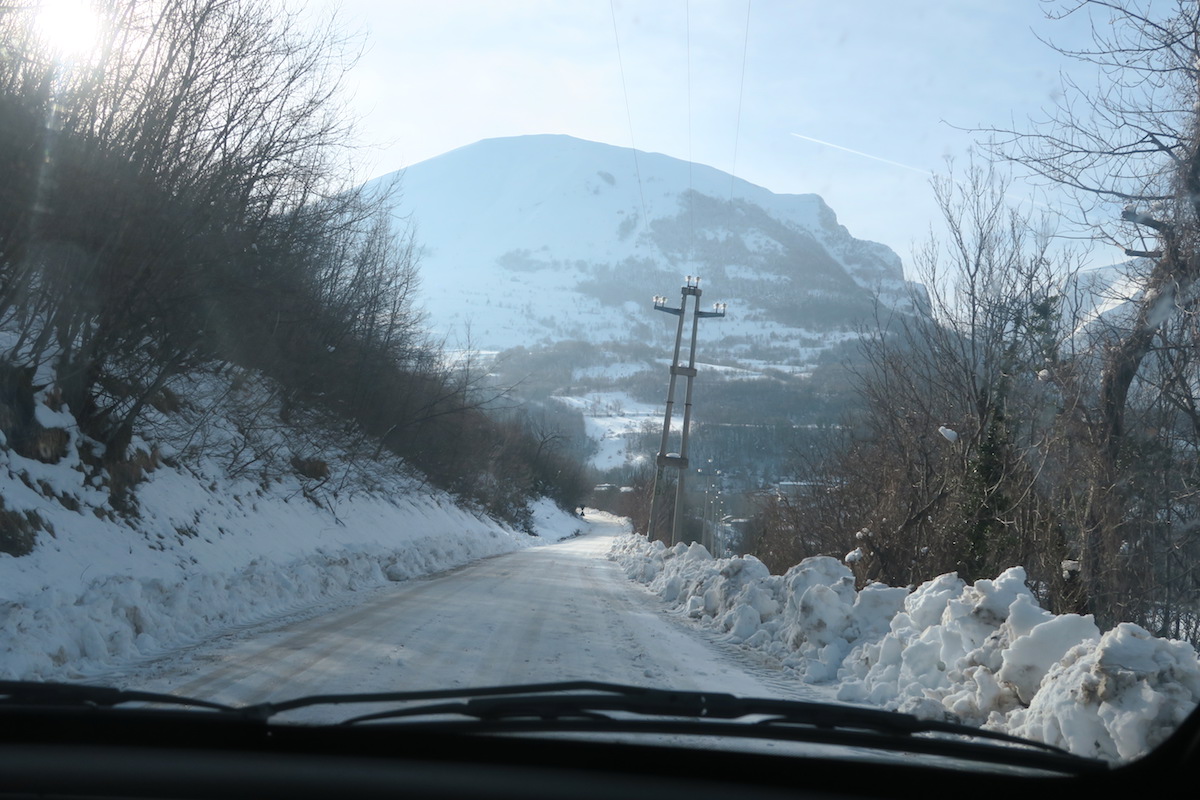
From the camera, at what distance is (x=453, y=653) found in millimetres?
7754

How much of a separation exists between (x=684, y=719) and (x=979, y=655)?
3646 mm

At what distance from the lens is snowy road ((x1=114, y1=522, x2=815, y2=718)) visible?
20.8 feet

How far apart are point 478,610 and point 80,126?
24.9 ft

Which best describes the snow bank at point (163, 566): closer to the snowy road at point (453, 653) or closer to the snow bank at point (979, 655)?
the snowy road at point (453, 653)

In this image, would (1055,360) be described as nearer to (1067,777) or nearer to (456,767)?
(1067,777)

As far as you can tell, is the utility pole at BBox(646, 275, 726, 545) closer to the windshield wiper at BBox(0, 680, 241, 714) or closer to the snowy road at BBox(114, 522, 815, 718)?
the snowy road at BBox(114, 522, 815, 718)

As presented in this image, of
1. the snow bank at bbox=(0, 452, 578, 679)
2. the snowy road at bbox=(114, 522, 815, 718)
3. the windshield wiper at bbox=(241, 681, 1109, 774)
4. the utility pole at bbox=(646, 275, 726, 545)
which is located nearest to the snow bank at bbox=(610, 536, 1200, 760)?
the snowy road at bbox=(114, 522, 815, 718)

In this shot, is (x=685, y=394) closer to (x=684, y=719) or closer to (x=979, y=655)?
(x=979, y=655)

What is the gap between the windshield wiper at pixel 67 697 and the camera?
318 cm

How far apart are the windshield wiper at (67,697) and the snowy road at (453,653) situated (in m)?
0.99

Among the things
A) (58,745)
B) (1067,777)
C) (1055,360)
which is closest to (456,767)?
(58,745)

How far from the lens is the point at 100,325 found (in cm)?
1193

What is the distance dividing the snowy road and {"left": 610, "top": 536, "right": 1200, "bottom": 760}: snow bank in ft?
2.20

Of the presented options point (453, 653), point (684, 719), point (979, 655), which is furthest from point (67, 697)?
point (979, 655)
